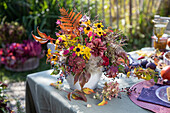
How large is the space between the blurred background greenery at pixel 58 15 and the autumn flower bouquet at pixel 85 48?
2.34 metres

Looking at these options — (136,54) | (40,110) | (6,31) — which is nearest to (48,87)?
(40,110)

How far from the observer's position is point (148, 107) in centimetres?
97

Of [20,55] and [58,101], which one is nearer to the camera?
[58,101]

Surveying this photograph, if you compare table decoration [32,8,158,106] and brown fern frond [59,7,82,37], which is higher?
brown fern frond [59,7,82,37]

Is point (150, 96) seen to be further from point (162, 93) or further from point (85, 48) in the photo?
point (85, 48)

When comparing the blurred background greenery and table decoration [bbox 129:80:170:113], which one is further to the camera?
the blurred background greenery

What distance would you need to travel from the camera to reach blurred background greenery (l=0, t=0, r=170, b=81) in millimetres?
3695

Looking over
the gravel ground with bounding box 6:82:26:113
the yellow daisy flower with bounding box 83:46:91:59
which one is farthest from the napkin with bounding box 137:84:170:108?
the gravel ground with bounding box 6:82:26:113

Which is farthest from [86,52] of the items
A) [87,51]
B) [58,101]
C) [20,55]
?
[20,55]

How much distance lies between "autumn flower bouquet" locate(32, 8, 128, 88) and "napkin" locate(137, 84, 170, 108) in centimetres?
19

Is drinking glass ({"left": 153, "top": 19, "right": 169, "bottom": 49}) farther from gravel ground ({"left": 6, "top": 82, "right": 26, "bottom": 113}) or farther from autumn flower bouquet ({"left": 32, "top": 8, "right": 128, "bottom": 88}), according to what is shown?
gravel ground ({"left": 6, "top": 82, "right": 26, "bottom": 113})

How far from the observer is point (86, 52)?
0.97 m

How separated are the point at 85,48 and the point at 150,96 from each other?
1.45 ft

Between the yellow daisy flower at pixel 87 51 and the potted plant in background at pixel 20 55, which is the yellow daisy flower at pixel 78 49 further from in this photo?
the potted plant in background at pixel 20 55
